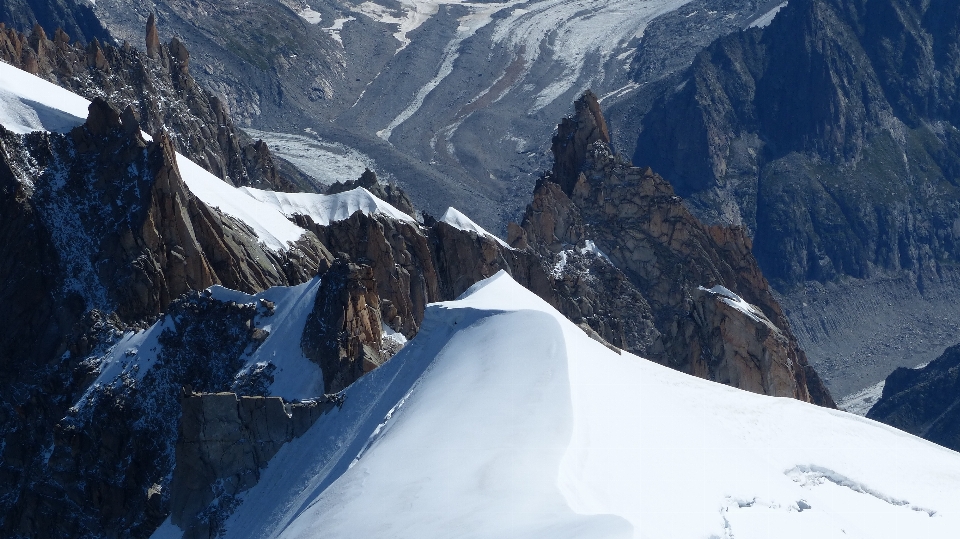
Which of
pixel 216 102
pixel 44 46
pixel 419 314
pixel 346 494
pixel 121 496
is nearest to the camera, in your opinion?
pixel 346 494

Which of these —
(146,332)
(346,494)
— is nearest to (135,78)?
(146,332)

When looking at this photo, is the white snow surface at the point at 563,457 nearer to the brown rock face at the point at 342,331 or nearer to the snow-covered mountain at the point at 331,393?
the snow-covered mountain at the point at 331,393

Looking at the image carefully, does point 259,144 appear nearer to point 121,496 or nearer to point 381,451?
point 121,496

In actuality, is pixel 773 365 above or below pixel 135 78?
below

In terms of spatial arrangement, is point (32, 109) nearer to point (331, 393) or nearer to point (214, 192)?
point (214, 192)

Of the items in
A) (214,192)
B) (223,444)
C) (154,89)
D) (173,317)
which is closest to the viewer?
(223,444)

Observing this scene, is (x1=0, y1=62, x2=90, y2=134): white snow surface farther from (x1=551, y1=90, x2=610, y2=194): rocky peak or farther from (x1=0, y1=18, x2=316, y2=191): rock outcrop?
(x1=551, y1=90, x2=610, y2=194): rocky peak

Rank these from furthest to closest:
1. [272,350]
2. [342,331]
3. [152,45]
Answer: [152,45] → [272,350] → [342,331]

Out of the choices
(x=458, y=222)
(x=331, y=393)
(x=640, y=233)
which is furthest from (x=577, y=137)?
(x=331, y=393)
